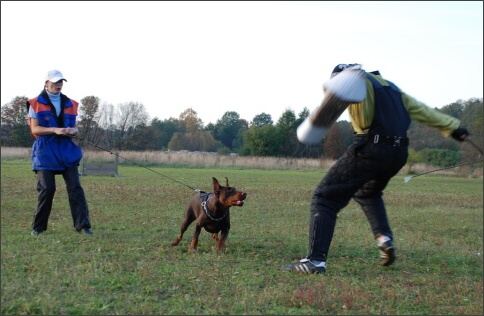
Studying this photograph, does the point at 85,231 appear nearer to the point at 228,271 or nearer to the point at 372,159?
the point at 228,271

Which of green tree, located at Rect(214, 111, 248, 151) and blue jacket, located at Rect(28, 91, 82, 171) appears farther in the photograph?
green tree, located at Rect(214, 111, 248, 151)

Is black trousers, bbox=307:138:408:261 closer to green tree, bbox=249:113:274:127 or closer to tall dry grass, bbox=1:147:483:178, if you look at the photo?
tall dry grass, bbox=1:147:483:178

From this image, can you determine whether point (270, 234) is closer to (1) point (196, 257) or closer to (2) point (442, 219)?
(1) point (196, 257)

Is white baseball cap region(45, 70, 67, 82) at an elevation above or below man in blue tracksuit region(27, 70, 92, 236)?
above

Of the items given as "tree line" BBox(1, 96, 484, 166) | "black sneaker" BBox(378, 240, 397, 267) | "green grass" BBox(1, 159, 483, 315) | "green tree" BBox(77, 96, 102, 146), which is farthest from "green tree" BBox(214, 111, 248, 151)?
"black sneaker" BBox(378, 240, 397, 267)

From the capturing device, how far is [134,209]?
11062mm

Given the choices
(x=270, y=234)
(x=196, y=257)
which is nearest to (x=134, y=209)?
(x=270, y=234)

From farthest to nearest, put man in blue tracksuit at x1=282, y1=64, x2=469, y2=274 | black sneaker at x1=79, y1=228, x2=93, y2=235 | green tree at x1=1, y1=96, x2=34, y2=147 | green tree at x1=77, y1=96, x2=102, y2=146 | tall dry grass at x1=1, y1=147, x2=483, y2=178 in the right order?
1. tall dry grass at x1=1, y1=147, x2=483, y2=178
2. green tree at x1=77, y1=96, x2=102, y2=146
3. green tree at x1=1, y1=96, x2=34, y2=147
4. black sneaker at x1=79, y1=228, x2=93, y2=235
5. man in blue tracksuit at x1=282, y1=64, x2=469, y2=274

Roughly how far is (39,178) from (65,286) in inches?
123

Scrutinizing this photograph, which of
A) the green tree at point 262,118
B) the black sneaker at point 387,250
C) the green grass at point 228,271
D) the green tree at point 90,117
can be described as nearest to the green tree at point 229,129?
the green tree at point 262,118

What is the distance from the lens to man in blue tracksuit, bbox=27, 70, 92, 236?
7047mm

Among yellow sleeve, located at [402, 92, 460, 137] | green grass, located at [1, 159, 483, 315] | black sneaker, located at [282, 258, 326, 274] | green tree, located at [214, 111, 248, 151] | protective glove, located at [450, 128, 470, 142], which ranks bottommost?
green grass, located at [1, 159, 483, 315]

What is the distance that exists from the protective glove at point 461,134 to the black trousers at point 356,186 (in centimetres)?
48

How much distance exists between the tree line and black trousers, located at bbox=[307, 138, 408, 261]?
9.34 m
